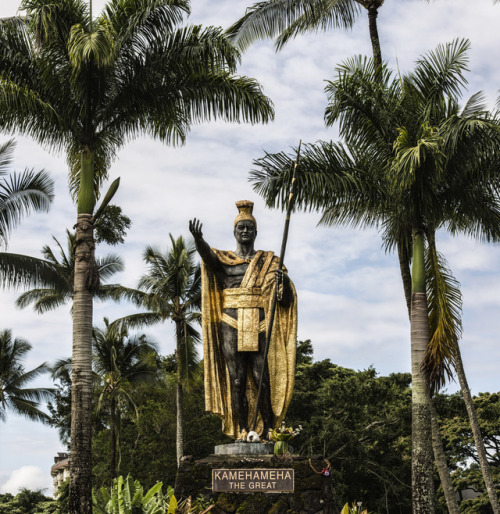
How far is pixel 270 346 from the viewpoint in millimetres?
8953

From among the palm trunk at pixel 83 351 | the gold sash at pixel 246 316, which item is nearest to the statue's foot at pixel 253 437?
the gold sash at pixel 246 316

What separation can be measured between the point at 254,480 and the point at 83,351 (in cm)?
576

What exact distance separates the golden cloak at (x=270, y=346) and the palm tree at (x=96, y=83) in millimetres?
4391

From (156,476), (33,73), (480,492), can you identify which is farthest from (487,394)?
(33,73)

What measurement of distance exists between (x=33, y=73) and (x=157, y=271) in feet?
45.9

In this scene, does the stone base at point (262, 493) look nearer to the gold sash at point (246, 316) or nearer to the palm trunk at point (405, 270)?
the gold sash at point (246, 316)

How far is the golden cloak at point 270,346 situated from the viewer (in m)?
8.83

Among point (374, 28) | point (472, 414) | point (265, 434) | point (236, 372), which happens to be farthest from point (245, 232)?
point (472, 414)

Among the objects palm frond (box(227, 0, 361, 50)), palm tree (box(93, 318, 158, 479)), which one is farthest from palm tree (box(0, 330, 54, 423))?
palm frond (box(227, 0, 361, 50))

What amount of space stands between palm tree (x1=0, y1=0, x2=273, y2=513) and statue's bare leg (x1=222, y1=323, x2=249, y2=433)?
459 centimetres

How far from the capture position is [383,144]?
14281 mm

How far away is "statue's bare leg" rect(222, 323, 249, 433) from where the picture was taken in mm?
8742

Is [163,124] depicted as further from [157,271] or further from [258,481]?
[157,271]

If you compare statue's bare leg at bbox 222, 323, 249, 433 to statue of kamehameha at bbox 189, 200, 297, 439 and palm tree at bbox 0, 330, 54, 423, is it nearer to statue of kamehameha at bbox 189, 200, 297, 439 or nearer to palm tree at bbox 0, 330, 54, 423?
statue of kamehameha at bbox 189, 200, 297, 439
